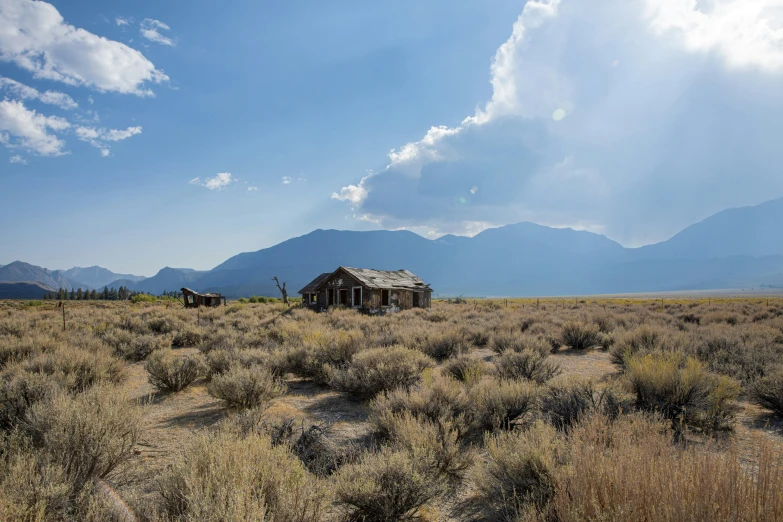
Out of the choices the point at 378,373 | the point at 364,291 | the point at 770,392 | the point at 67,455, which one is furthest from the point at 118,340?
the point at 364,291

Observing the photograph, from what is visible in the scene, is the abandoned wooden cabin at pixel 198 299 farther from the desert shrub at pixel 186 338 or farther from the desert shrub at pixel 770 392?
the desert shrub at pixel 770 392

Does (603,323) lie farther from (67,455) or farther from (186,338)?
(67,455)

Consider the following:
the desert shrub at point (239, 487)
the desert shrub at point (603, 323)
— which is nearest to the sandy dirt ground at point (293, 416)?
the desert shrub at point (239, 487)

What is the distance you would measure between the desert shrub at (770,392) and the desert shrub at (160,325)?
17543 millimetres

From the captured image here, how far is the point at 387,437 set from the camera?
5164mm

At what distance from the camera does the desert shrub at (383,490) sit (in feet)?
10.9

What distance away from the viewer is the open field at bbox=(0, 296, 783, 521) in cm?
A: 256

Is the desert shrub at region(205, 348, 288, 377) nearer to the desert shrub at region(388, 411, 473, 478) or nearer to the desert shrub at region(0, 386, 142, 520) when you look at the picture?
the desert shrub at region(0, 386, 142, 520)

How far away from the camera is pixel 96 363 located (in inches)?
284

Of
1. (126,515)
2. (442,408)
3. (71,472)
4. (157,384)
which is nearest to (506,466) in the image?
(442,408)

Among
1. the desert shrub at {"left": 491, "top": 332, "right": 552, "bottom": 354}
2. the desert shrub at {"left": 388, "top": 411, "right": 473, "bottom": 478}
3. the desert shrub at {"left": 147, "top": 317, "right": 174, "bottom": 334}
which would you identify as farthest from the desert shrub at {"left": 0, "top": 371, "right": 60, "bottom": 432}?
the desert shrub at {"left": 147, "top": 317, "right": 174, "bottom": 334}

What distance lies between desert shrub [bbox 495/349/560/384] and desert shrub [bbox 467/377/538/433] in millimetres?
2006

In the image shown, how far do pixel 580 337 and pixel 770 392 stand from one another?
262 inches

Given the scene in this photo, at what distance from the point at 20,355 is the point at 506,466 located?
10.1 metres
